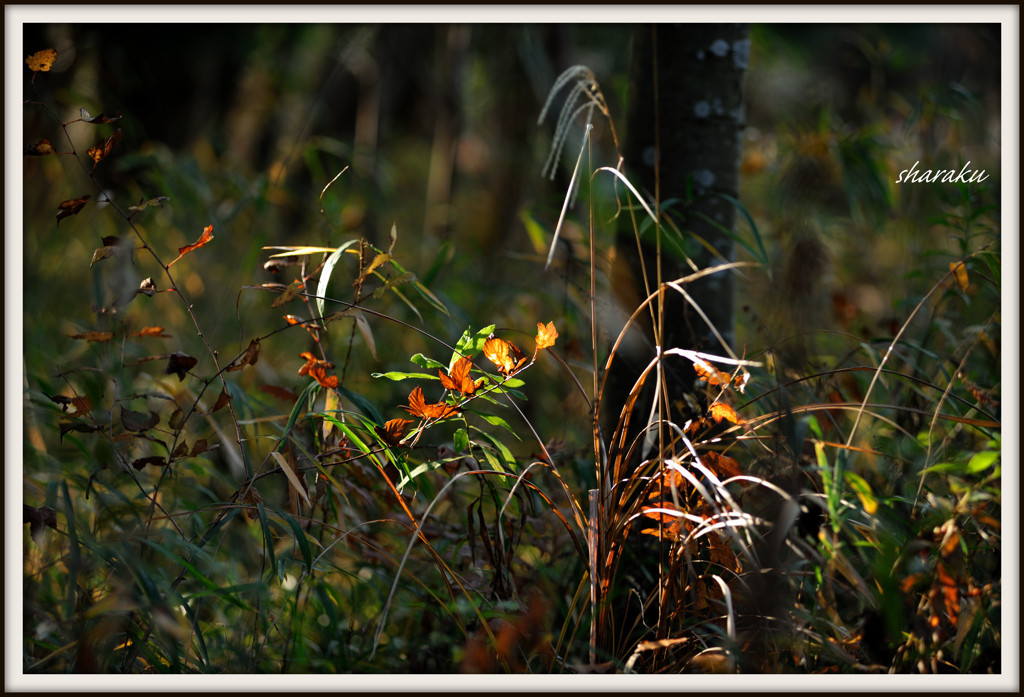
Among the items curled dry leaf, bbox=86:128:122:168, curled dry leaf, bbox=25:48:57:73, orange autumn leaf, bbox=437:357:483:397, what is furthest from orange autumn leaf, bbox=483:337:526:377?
curled dry leaf, bbox=25:48:57:73

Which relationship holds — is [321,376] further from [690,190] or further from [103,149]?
[690,190]

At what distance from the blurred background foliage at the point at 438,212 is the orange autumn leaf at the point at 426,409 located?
252 millimetres

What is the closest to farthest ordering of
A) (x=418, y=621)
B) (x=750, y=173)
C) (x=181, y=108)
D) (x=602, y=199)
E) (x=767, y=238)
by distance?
(x=418, y=621) < (x=602, y=199) < (x=767, y=238) < (x=750, y=173) < (x=181, y=108)

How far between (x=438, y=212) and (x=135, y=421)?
2035 millimetres

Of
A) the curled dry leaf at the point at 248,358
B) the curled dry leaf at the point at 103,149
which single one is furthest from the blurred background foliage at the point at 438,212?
the curled dry leaf at the point at 103,149

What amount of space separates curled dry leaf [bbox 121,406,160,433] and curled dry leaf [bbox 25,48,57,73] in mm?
408

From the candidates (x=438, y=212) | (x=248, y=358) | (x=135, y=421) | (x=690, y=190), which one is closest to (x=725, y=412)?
(x=690, y=190)

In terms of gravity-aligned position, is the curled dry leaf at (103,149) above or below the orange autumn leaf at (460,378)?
above

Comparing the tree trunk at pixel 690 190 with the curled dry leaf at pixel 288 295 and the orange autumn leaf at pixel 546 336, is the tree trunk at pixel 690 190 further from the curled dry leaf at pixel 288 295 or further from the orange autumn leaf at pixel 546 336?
the curled dry leaf at pixel 288 295

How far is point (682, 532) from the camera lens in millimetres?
738

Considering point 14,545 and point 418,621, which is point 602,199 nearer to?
point 418,621

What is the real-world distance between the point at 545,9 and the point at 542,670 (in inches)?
33.2

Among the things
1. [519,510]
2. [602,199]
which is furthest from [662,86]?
[519,510]

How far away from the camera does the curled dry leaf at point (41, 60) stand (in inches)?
29.7
